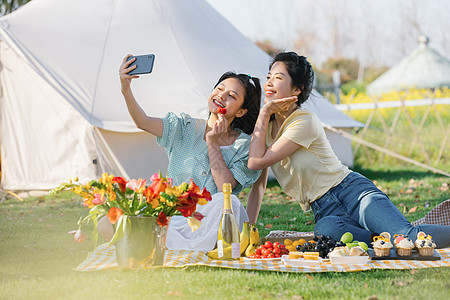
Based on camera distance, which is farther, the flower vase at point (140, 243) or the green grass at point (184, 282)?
the flower vase at point (140, 243)

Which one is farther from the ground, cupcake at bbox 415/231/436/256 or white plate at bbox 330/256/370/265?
cupcake at bbox 415/231/436/256

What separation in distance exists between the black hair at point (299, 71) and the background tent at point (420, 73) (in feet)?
48.5

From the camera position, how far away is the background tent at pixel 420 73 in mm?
17875

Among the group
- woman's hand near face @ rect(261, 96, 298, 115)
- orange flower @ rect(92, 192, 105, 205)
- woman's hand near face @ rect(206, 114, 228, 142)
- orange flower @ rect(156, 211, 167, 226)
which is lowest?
orange flower @ rect(156, 211, 167, 226)

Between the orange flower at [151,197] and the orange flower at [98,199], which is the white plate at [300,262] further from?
the orange flower at [98,199]

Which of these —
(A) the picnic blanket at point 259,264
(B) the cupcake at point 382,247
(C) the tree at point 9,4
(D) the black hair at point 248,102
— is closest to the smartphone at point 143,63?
(D) the black hair at point 248,102

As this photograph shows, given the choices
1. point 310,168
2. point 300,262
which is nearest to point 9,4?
point 310,168

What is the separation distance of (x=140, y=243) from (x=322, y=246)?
0.93m

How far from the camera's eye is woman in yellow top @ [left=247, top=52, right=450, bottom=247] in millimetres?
3230

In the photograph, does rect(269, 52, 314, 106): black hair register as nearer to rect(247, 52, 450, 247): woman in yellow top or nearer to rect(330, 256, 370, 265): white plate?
rect(247, 52, 450, 247): woman in yellow top

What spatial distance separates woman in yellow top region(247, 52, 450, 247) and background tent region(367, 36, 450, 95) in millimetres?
14831

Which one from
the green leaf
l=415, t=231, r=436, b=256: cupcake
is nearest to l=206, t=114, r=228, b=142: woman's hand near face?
the green leaf

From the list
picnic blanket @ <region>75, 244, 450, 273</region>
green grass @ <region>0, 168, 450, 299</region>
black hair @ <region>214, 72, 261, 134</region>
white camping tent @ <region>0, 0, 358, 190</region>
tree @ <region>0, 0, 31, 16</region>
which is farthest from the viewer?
tree @ <region>0, 0, 31, 16</region>

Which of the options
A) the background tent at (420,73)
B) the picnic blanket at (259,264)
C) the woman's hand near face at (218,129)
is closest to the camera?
the picnic blanket at (259,264)
